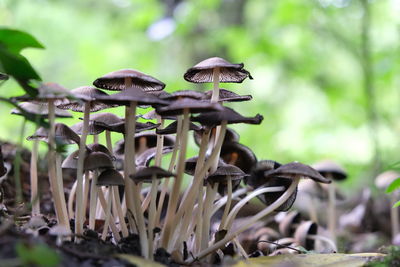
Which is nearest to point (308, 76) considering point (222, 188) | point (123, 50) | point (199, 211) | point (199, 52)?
point (199, 52)

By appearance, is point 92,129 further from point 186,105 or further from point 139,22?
point 139,22

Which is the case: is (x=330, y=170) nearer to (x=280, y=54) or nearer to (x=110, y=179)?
(x=110, y=179)

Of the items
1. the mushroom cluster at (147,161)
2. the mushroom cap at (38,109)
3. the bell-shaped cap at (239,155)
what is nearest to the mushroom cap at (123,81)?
the mushroom cluster at (147,161)

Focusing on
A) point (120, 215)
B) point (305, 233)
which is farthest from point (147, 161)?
point (305, 233)

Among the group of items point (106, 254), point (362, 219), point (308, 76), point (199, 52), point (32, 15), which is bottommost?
point (362, 219)

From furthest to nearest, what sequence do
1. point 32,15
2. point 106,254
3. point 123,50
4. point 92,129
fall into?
point 32,15
point 123,50
point 92,129
point 106,254

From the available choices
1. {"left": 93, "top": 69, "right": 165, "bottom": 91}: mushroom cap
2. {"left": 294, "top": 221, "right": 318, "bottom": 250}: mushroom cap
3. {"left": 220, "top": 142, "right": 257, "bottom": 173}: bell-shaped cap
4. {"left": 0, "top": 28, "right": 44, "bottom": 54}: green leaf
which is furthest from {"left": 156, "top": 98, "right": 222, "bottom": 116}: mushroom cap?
{"left": 294, "top": 221, "right": 318, "bottom": 250}: mushroom cap
